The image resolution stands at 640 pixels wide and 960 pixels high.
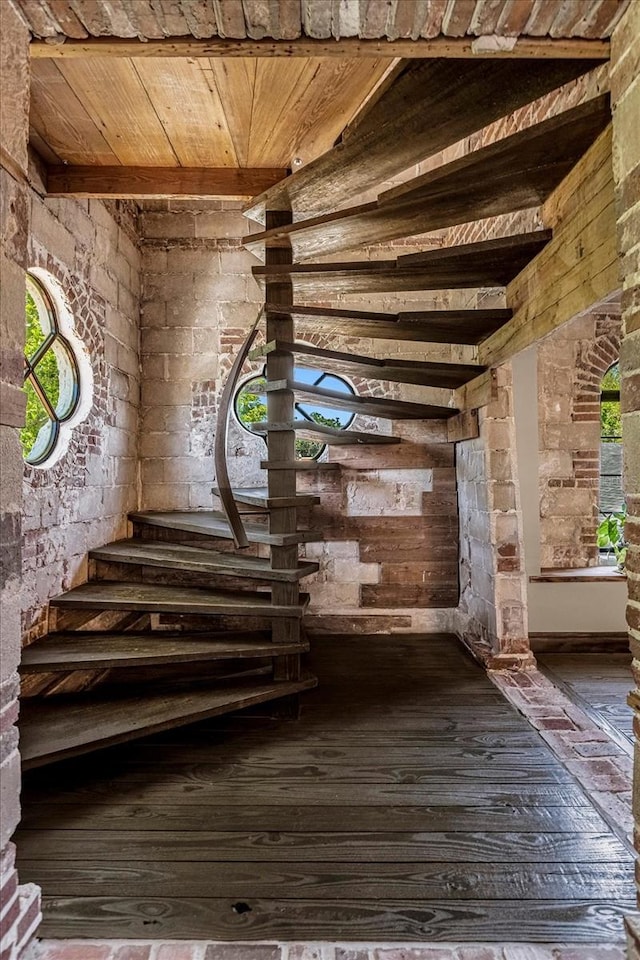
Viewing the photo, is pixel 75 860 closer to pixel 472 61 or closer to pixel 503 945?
pixel 503 945

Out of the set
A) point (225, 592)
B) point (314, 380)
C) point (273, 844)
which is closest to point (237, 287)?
point (314, 380)

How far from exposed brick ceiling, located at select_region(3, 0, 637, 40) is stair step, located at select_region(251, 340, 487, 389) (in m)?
1.56

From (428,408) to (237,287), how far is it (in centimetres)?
192

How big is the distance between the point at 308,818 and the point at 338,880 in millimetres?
311

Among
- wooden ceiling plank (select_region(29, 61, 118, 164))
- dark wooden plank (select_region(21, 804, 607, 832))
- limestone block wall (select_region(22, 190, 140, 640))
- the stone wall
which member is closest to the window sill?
the stone wall

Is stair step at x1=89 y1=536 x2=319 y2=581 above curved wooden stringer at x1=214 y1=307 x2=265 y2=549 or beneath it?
beneath

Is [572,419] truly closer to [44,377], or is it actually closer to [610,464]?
[610,464]

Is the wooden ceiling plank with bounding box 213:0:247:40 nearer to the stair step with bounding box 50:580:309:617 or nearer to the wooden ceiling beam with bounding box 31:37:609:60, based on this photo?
the wooden ceiling beam with bounding box 31:37:609:60

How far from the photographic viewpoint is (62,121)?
2473mm

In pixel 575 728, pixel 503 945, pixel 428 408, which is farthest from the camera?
pixel 428 408

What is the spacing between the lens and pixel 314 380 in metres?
4.29

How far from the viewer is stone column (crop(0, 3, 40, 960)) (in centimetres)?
125

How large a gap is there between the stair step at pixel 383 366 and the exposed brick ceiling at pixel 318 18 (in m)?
1.56

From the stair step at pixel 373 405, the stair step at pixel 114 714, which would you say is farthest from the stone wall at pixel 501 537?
the stair step at pixel 114 714
